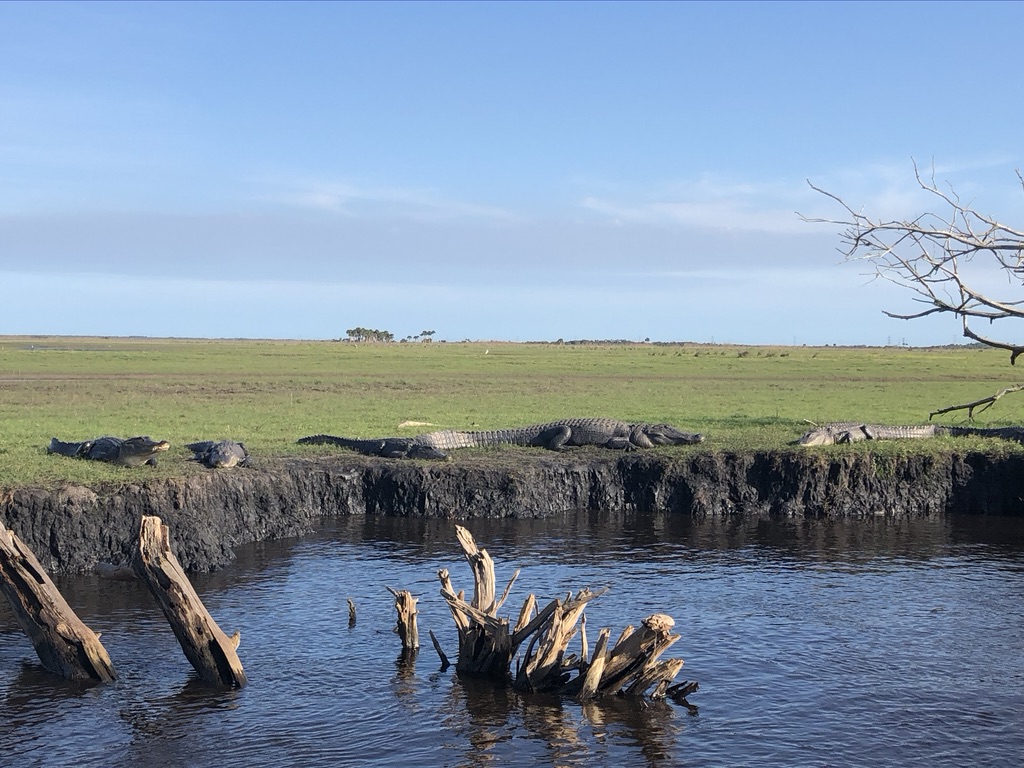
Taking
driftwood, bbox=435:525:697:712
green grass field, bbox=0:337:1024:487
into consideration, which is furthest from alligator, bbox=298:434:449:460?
driftwood, bbox=435:525:697:712

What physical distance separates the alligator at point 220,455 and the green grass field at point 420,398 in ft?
0.98

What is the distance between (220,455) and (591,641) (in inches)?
269

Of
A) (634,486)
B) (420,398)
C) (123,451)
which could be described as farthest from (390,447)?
(420,398)

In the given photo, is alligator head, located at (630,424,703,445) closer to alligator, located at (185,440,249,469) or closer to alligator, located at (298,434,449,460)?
alligator, located at (298,434,449,460)

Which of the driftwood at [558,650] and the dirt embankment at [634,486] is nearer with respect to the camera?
the driftwood at [558,650]

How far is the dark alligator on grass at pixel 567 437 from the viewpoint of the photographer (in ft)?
56.6

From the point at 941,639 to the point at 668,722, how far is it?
3.46m

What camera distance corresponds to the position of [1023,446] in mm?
16594

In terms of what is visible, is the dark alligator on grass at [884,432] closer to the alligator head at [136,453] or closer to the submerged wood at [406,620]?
the submerged wood at [406,620]

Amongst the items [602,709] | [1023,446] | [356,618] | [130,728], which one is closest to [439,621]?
[356,618]

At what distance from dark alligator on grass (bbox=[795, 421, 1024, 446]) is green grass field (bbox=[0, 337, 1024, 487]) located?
625 millimetres

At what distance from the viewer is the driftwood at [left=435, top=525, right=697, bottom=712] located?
7.99 meters

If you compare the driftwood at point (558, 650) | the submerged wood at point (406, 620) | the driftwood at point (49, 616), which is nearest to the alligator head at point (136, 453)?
the driftwood at point (49, 616)

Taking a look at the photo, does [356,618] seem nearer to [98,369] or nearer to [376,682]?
[376,682]
